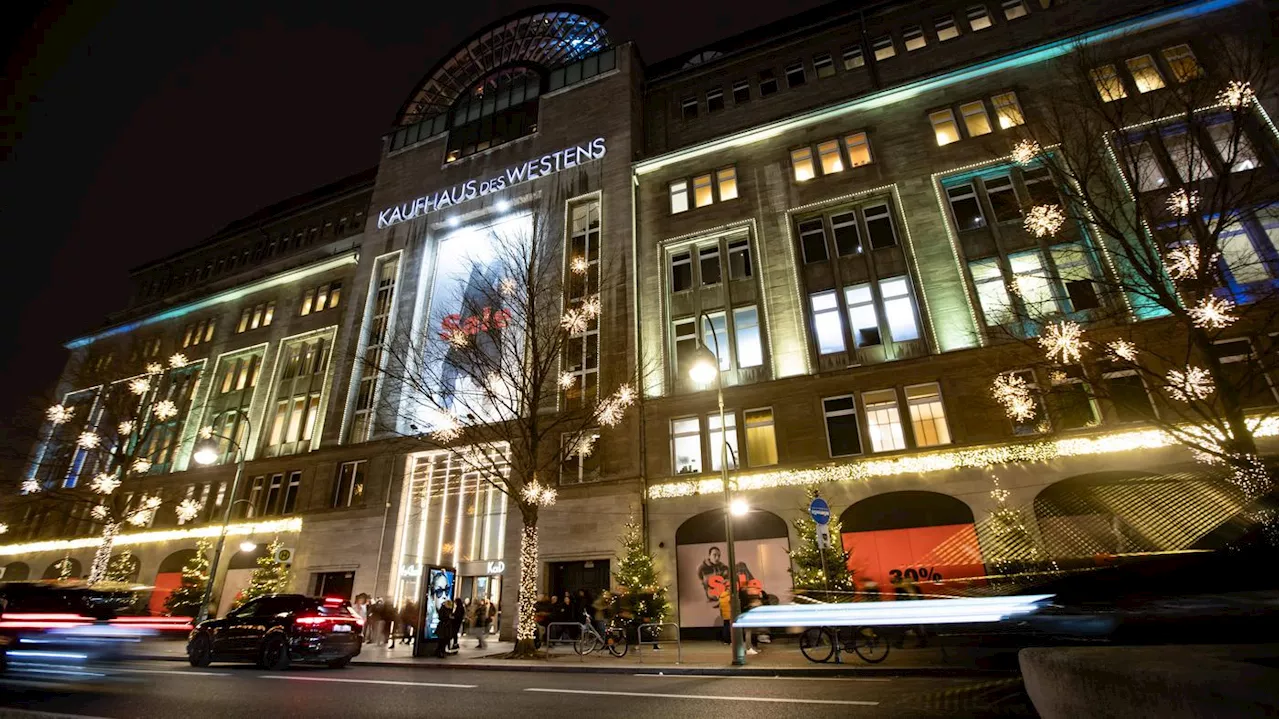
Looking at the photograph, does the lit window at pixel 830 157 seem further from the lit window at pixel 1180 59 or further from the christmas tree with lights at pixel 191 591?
the christmas tree with lights at pixel 191 591

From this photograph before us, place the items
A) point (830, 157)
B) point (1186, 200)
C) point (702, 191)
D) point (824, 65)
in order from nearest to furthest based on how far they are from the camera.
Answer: point (1186, 200)
point (830, 157)
point (702, 191)
point (824, 65)

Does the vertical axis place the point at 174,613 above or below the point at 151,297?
below

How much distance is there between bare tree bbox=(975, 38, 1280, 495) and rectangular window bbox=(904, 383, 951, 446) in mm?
1987

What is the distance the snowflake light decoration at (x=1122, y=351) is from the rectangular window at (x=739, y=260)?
13104mm

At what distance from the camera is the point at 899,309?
21953mm

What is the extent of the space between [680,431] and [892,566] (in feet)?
29.8

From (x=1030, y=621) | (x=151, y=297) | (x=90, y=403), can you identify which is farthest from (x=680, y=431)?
(x=151, y=297)

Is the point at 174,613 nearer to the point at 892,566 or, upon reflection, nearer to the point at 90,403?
→ the point at 90,403

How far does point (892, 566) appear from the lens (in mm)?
18453

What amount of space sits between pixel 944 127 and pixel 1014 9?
755cm

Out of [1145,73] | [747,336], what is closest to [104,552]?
[747,336]

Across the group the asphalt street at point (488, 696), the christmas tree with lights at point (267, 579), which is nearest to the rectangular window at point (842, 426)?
the asphalt street at point (488, 696)

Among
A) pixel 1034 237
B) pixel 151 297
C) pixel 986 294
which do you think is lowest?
pixel 986 294

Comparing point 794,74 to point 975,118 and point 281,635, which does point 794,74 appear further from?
point 281,635
